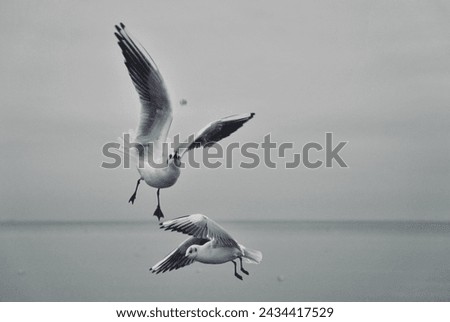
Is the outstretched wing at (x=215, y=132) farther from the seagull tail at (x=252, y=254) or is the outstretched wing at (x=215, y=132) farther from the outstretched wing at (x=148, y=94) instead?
the seagull tail at (x=252, y=254)

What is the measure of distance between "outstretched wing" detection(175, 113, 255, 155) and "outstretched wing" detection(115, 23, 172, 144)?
0.26 m

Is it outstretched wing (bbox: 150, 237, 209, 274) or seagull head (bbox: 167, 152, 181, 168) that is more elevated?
seagull head (bbox: 167, 152, 181, 168)

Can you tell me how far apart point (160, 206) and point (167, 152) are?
33cm

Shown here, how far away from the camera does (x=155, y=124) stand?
3689 millimetres

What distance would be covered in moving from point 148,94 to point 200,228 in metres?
0.81

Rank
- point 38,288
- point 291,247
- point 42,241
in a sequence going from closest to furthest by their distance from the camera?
point 38,288
point 291,247
point 42,241

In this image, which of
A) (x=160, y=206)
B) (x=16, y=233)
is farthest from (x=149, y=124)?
(x=16, y=233)

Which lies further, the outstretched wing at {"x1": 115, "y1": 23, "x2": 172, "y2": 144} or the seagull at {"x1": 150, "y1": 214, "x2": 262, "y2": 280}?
the outstretched wing at {"x1": 115, "y1": 23, "x2": 172, "y2": 144}

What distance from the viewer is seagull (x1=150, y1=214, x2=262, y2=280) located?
3.46 meters

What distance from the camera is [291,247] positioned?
6.73 metres

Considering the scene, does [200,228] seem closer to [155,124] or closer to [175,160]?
[175,160]

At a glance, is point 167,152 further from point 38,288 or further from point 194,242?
point 38,288

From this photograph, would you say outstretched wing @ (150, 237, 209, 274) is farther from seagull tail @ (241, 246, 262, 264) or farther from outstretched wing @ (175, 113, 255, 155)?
outstretched wing @ (175, 113, 255, 155)

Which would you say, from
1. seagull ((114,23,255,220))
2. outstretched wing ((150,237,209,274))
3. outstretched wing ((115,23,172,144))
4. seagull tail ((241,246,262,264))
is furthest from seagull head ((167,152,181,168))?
seagull tail ((241,246,262,264))
